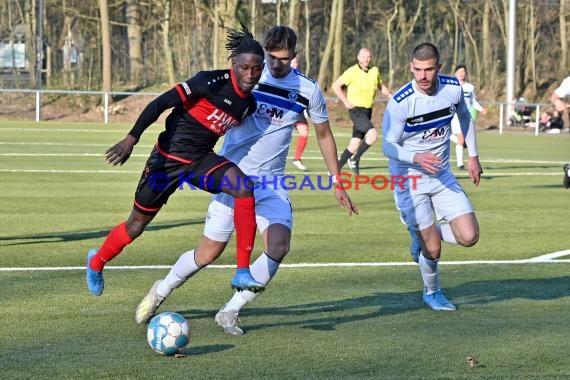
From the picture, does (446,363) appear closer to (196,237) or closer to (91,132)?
(196,237)

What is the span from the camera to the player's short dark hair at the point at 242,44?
7461 mm

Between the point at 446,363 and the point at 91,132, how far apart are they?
28.1 metres

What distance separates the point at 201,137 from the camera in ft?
25.1

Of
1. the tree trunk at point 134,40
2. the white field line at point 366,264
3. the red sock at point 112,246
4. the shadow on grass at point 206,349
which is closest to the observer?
the shadow on grass at point 206,349

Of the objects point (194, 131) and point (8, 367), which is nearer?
point (8, 367)

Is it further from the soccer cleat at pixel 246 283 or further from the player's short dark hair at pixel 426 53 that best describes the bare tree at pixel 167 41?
the soccer cleat at pixel 246 283

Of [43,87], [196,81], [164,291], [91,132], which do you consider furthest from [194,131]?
[43,87]

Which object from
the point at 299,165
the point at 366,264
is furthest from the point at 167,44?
the point at 366,264

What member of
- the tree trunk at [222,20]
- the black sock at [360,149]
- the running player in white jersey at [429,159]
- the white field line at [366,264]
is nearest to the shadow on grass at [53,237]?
the white field line at [366,264]

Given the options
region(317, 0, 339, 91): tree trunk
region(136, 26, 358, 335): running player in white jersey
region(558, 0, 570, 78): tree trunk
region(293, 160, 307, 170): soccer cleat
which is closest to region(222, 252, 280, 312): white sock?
region(136, 26, 358, 335): running player in white jersey

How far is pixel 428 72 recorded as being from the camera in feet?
27.7

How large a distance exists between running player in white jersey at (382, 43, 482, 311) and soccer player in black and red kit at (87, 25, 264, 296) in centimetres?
138

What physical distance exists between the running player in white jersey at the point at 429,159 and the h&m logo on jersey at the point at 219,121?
1.46 metres

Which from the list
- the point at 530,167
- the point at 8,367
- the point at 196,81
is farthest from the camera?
the point at 530,167
